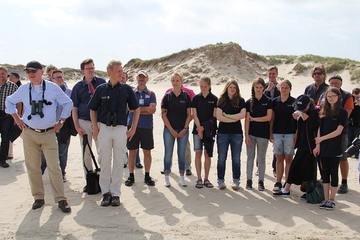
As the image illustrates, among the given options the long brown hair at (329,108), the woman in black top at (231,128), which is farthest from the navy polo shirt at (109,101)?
the long brown hair at (329,108)

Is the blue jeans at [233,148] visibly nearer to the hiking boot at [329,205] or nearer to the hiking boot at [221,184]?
the hiking boot at [221,184]

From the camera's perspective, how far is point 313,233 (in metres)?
3.66

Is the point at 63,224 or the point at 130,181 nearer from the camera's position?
the point at 63,224

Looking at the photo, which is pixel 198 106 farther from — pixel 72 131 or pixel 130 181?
pixel 72 131

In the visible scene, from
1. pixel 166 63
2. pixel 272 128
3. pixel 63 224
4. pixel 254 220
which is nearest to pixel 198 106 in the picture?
pixel 272 128

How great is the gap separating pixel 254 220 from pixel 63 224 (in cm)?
280

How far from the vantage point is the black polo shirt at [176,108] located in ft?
17.8

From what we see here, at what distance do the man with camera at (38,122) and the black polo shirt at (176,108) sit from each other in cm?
190

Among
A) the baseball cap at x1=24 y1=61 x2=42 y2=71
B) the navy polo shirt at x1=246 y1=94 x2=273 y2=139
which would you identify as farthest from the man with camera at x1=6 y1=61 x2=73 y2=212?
the navy polo shirt at x1=246 y1=94 x2=273 y2=139

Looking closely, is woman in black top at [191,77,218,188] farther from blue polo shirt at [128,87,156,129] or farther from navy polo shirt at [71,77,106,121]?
navy polo shirt at [71,77,106,121]

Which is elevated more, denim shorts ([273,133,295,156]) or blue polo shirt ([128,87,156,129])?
blue polo shirt ([128,87,156,129])

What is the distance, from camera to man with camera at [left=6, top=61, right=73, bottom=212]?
4125 mm

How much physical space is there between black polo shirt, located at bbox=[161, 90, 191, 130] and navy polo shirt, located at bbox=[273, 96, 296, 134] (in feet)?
5.82

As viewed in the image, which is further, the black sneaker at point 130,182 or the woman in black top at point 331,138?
the black sneaker at point 130,182
